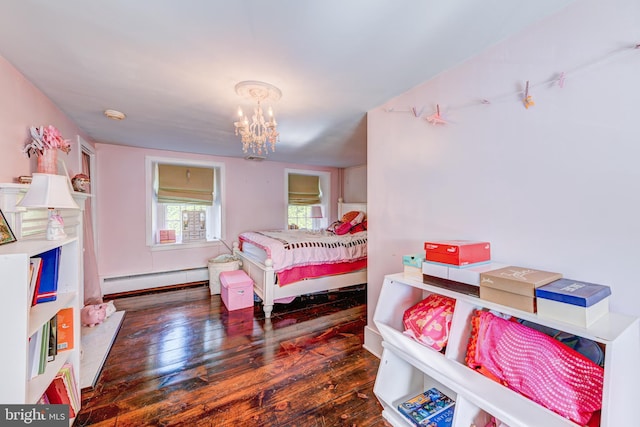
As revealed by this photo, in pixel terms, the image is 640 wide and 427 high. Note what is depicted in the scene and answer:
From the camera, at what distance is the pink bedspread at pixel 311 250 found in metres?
2.97

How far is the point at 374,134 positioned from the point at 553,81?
3.96 feet

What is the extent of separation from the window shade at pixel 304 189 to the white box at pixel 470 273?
13.6ft

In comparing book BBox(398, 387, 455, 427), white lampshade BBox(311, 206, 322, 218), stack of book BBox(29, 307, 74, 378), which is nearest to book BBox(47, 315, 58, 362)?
stack of book BBox(29, 307, 74, 378)

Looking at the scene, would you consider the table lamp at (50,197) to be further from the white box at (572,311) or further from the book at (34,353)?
the white box at (572,311)

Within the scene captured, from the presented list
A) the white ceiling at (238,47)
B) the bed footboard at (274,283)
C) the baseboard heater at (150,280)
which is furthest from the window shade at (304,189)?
the white ceiling at (238,47)

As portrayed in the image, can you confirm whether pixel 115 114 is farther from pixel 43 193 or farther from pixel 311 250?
pixel 311 250

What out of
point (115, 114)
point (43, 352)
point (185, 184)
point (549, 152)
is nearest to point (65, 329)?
point (43, 352)

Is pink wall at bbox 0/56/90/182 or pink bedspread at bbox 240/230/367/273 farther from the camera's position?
pink bedspread at bbox 240/230/367/273

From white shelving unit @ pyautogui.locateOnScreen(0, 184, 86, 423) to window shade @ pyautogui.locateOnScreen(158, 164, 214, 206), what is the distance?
2344mm

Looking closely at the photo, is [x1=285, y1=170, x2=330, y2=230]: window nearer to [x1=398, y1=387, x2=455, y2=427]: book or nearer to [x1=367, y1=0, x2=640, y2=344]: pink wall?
[x1=367, y1=0, x2=640, y2=344]: pink wall

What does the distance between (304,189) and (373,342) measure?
11.8 ft

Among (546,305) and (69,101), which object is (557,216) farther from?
(69,101)

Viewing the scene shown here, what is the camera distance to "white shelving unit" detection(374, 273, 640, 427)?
775mm

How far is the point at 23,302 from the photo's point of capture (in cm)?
93
